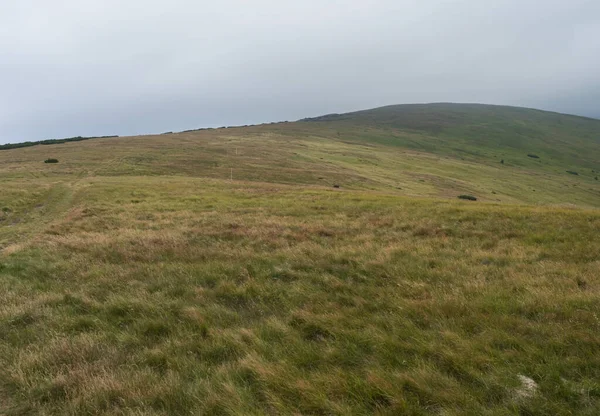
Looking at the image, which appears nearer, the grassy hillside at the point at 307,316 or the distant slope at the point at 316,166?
the grassy hillside at the point at 307,316

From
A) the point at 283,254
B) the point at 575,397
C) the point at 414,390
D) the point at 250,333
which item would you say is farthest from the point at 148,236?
the point at 575,397

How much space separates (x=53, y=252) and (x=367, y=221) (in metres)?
13.3

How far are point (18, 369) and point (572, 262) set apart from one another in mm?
12856

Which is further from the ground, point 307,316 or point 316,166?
point 316,166

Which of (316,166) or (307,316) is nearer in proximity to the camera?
(307,316)

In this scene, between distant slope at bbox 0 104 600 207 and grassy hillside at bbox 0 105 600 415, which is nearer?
grassy hillside at bbox 0 105 600 415

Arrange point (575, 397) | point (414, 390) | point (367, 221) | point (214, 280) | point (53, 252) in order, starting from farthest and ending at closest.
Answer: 1. point (367, 221)
2. point (53, 252)
3. point (214, 280)
4. point (414, 390)
5. point (575, 397)

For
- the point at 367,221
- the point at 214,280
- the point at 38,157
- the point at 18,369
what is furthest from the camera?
the point at 38,157

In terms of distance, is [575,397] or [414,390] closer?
[575,397]

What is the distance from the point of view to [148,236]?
1470 centimetres

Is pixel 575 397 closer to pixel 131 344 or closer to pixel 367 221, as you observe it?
pixel 131 344

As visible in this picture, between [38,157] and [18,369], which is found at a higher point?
[38,157]

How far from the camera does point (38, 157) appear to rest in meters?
58.0

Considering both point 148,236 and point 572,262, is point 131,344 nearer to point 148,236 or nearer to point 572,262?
point 148,236
